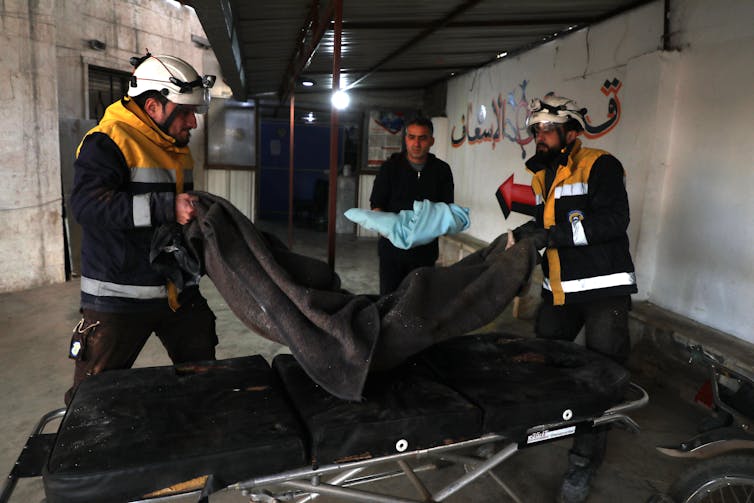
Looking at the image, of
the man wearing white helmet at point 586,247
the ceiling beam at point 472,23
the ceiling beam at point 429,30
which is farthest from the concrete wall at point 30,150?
the man wearing white helmet at point 586,247

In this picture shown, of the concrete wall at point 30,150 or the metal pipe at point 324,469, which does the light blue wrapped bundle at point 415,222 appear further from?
the concrete wall at point 30,150

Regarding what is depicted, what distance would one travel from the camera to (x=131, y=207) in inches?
73.4

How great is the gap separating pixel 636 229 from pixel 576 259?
182cm

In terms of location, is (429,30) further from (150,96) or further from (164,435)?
(164,435)

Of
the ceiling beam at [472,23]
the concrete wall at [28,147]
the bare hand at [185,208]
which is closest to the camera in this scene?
the bare hand at [185,208]

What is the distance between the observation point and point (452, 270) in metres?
1.85

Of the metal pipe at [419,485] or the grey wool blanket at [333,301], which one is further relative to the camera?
the metal pipe at [419,485]

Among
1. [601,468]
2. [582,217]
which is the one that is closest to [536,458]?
[601,468]

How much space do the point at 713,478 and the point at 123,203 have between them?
224 centimetres

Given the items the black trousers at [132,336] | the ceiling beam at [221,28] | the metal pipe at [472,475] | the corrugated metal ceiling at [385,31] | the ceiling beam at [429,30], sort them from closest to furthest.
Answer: the metal pipe at [472,475]
the black trousers at [132,336]
the ceiling beam at [221,28]
the corrugated metal ceiling at [385,31]
the ceiling beam at [429,30]

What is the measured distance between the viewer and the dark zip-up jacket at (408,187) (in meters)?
3.31

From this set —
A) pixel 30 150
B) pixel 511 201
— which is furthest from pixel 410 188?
pixel 30 150

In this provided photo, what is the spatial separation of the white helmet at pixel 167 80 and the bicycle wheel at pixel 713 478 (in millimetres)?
2331

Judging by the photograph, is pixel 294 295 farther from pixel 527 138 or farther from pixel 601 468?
pixel 527 138
